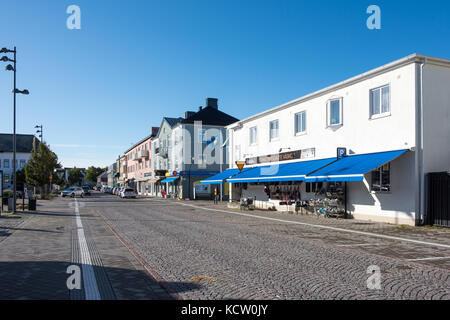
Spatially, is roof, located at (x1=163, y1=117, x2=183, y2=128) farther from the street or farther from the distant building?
the street

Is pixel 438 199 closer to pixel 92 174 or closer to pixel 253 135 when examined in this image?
pixel 253 135

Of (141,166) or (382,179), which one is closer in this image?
(382,179)

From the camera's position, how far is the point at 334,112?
811 inches

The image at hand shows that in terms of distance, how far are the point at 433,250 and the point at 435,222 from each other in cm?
570

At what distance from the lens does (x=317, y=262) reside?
8.33 meters

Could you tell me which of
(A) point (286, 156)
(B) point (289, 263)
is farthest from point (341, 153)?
(B) point (289, 263)

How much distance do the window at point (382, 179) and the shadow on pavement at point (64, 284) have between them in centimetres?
1288

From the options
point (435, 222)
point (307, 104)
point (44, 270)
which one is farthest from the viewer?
point (307, 104)

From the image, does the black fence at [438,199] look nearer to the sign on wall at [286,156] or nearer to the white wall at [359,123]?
the white wall at [359,123]

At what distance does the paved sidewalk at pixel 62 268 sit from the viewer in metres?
5.77

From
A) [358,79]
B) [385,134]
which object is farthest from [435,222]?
[358,79]

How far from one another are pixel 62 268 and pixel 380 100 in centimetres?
1516

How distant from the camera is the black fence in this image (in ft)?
47.7
